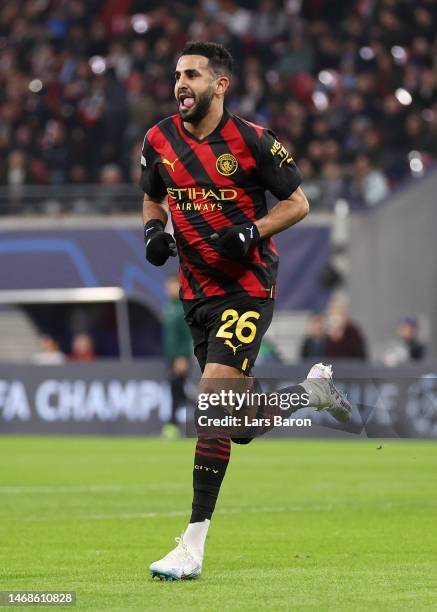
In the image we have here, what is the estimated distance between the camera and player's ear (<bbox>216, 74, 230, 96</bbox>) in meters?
6.54

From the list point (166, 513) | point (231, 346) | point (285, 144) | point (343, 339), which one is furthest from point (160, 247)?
point (285, 144)

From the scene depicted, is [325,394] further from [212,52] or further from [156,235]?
[212,52]

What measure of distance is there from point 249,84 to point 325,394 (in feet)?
58.7

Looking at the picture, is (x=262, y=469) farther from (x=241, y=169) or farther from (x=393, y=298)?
(x=393, y=298)

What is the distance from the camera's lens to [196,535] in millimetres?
6172

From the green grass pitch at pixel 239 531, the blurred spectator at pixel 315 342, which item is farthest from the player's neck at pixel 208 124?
the blurred spectator at pixel 315 342

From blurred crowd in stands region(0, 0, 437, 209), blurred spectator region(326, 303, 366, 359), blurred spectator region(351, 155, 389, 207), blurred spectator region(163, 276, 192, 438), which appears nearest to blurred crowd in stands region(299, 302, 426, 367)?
blurred spectator region(326, 303, 366, 359)

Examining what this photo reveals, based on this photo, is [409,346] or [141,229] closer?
[409,346]

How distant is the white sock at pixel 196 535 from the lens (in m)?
6.15

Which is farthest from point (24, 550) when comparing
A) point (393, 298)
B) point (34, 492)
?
point (393, 298)

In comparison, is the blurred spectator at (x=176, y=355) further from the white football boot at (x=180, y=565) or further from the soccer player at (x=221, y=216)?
the white football boot at (x=180, y=565)

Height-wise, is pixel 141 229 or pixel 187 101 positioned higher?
pixel 187 101

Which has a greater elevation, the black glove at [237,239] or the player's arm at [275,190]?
the player's arm at [275,190]

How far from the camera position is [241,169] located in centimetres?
654
